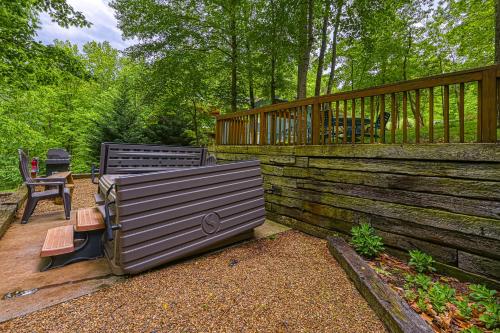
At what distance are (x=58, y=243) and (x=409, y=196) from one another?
134 inches

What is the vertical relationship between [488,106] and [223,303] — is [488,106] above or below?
above

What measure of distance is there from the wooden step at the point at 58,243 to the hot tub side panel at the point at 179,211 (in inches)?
22.7

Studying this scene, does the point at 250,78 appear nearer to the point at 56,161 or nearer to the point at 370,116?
the point at 56,161

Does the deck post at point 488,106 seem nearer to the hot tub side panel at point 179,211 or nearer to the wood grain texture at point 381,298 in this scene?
the wood grain texture at point 381,298

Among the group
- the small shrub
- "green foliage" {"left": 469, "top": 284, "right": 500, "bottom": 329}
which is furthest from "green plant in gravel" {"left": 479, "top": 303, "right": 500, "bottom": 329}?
the small shrub

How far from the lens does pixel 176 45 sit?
875 centimetres

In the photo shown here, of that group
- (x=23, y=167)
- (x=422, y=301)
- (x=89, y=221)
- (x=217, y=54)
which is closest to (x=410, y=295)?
(x=422, y=301)

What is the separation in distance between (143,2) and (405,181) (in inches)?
374

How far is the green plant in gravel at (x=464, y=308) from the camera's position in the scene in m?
1.65

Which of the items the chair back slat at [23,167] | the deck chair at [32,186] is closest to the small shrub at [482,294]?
the deck chair at [32,186]

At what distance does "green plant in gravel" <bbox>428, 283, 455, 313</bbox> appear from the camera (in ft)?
5.58

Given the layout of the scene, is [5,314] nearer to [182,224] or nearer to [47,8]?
[182,224]

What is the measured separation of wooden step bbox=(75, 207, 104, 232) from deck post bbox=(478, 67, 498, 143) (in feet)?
11.6

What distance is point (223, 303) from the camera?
5.94 feet
